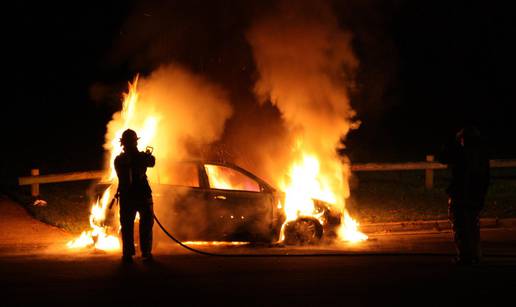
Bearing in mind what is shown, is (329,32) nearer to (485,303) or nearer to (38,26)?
(485,303)

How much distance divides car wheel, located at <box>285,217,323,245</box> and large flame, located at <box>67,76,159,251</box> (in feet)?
8.86

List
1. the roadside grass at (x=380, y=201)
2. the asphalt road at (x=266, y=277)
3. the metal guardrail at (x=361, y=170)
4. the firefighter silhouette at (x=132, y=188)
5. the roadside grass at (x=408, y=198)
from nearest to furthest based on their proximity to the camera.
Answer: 1. the asphalt road at (x=266, y=277)
2. the firefighter silhouette at (x=132, y=188)
3. the roadside grass at (x=380, y=201)
4. the roadside grass at (x=408, y=198)
5. the metal guardrail at (x=361, y=170)

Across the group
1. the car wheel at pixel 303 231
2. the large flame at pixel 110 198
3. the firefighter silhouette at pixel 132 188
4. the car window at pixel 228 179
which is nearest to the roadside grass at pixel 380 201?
the large flame at pixel 110 198

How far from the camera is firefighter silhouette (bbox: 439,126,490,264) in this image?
30.1 ft

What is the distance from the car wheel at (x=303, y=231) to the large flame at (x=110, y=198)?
2.70 meters

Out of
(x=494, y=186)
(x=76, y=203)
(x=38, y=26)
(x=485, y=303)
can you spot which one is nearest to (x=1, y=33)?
(x=38, y=26)

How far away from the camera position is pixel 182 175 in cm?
1123

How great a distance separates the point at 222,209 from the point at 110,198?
1.75 m

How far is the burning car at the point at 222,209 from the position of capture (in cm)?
1096

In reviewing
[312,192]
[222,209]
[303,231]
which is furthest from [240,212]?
[312,192]

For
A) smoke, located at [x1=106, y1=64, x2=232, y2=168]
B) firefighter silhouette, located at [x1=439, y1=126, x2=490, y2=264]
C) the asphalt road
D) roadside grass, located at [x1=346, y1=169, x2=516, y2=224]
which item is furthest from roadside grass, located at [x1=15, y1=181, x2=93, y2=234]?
firefighter silhouette, located at [x1=439, y1=126, x2=490, y2=264]

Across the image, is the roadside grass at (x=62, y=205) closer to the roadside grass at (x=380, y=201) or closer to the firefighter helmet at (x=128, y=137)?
the roadside grass at (x=380, y=201)

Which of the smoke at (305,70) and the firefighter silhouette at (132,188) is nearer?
the firefighter silhouette at (132,188)

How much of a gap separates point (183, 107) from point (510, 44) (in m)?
14.9
